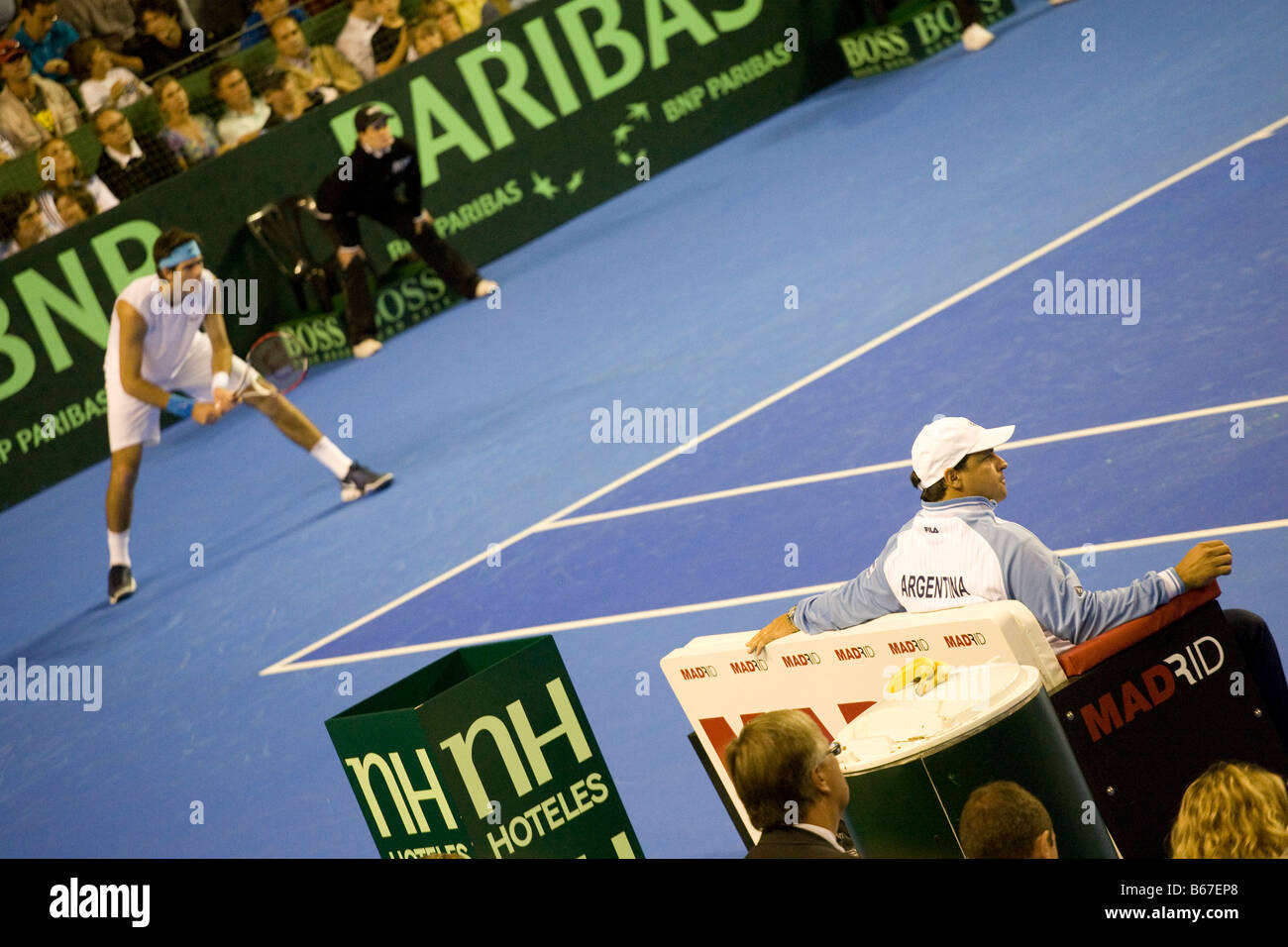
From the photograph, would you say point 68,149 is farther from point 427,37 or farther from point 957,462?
point 957,462

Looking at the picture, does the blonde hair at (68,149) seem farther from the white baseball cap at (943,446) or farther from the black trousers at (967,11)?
the white baseball cap at (943,446)

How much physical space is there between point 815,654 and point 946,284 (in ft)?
21.7

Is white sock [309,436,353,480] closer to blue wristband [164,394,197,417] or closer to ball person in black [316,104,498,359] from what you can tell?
blue wristband [164,394,197,417]

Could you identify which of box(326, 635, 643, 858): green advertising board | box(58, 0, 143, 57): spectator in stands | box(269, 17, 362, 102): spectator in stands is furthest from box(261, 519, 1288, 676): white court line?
box(58, 0, 143, 57): spectator in stands

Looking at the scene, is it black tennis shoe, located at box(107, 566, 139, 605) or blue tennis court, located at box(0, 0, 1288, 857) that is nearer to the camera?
blue tennis court, located at box(0, 0, 1288, 857)

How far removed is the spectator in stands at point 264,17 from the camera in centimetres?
1565

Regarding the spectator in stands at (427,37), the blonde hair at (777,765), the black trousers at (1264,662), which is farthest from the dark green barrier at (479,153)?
the black trousers at (1264,662)

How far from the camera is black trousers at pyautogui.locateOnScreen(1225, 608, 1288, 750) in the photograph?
459cm

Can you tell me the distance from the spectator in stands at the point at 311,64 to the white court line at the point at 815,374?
6.89 metres

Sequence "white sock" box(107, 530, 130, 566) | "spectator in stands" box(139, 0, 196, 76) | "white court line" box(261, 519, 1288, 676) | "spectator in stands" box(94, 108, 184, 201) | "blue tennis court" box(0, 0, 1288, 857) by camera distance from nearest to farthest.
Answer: "white court line" box(261, 519, 1288, 676)
"blue tennis court" box(0, 0, 1288, 857)
"white sock" box(107, 530, 130, 566)
"spectator in stands" box(94, 108, 184, 201)
"spectator in stands" box(139, 0, 196, 76)

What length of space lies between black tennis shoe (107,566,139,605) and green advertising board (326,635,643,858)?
275 inches

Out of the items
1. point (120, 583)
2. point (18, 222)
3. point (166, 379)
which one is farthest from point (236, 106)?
point (120, 583)

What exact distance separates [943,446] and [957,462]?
0.07 m

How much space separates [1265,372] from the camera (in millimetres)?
Answer: 7969
